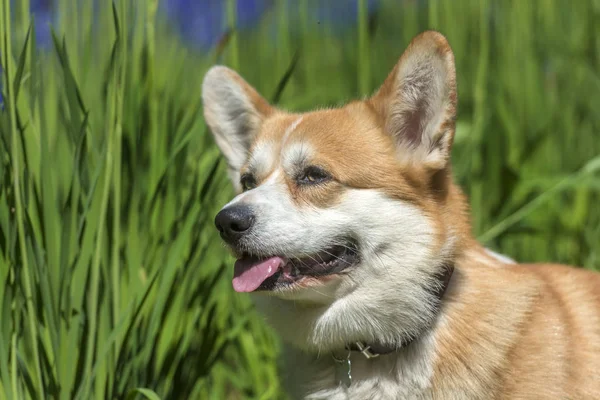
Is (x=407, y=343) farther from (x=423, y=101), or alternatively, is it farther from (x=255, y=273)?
Answer: (x=423, y=101)

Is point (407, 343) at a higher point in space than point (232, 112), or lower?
lower

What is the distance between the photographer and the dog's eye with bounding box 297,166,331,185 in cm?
248

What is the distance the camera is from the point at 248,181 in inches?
109

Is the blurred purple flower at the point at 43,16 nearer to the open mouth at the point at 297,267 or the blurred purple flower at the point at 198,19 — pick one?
the blurred purple flower at the point at 198,19

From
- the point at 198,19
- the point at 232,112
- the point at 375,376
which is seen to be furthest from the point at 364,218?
the point at 198,19

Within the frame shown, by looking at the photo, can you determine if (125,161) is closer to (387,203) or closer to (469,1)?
(387,203)

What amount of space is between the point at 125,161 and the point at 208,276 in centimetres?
50

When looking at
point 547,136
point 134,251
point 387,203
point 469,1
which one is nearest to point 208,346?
point 134,251

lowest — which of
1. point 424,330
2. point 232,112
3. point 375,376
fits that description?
point 375,376

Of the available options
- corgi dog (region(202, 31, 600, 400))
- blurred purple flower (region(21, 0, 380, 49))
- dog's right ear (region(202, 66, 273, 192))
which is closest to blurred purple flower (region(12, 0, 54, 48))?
blurred purple flower (region(21, 0, 380, 49))

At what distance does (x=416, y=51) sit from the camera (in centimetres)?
238

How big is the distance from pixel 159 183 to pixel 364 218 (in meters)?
0.68

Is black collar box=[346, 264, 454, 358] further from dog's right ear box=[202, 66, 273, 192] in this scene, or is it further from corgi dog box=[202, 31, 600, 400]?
dog's right ear box=[202, 66, 273, 192]

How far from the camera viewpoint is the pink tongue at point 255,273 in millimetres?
2393
